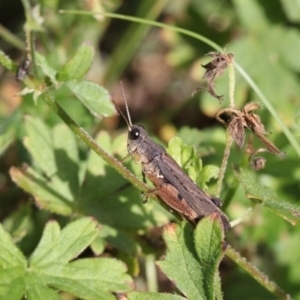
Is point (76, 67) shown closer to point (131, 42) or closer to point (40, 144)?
point (40, 144)

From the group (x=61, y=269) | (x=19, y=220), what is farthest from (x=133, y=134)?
(x=19, y=220)

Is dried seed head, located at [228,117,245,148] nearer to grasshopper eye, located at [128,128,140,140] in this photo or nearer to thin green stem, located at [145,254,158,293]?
grasshopper eye, located at [128,128,140,140]

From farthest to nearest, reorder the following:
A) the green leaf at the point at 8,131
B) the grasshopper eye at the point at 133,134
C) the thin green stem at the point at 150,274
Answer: the thin green stem at the point at 150,274
the green leaf at the point at 8,131
the grasshopper eye at the point at 133,134

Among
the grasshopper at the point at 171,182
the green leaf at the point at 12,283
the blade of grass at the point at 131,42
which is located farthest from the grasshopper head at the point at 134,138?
the blade of grass at the point at 131,42

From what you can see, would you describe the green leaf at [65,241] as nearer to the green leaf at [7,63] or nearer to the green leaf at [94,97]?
the green leaf at [94,97]

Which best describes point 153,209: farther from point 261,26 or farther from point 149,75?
point 149,75

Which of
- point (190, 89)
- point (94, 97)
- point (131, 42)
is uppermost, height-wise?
point (190, 89)
